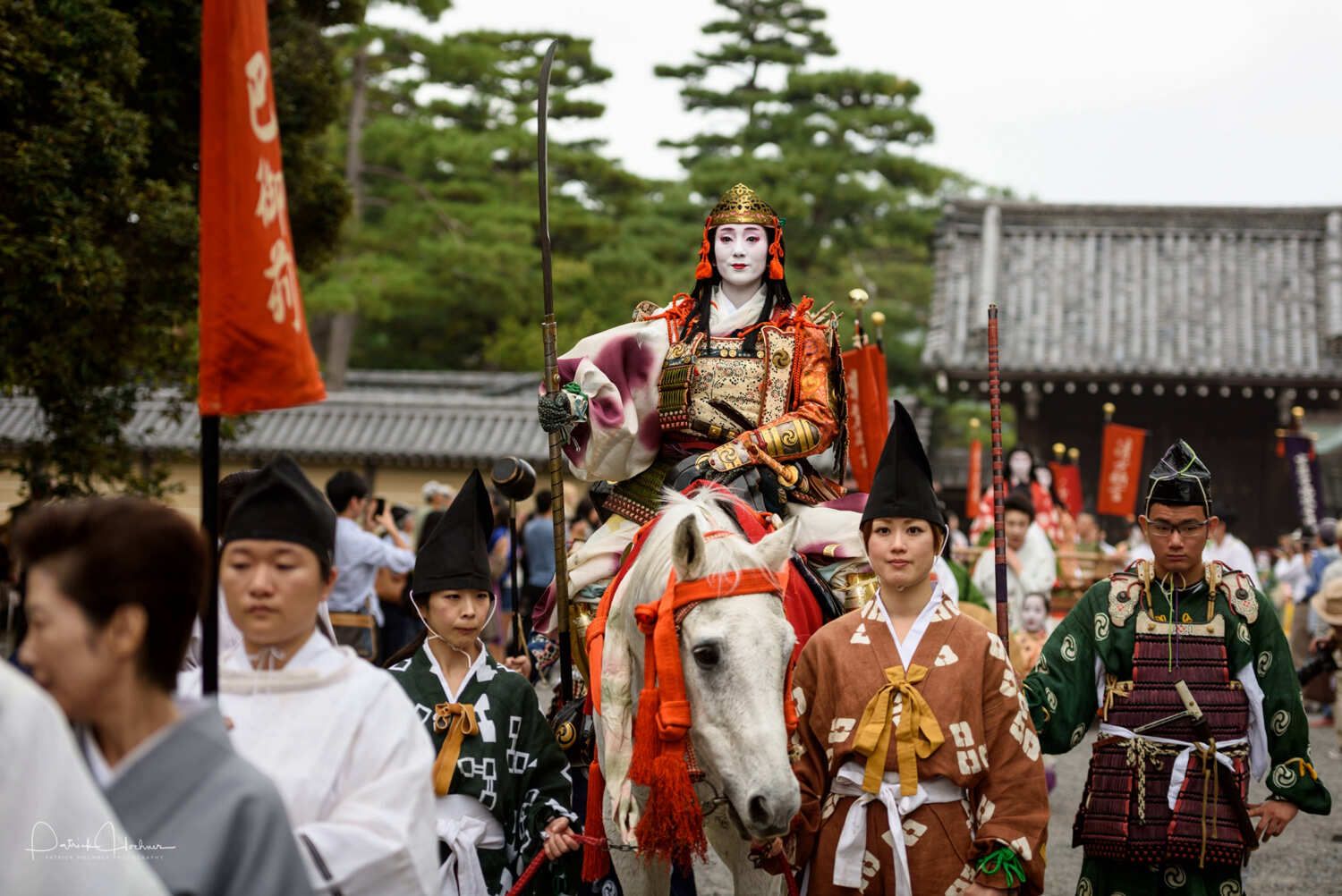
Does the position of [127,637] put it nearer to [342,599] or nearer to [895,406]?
[895,406]

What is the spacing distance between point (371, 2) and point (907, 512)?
22.8 meters

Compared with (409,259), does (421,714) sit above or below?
below

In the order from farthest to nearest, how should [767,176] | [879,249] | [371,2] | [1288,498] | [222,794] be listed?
1. [879,249]
2. [767,176]
3. [371,2]
4. [1288,498]
5. [222,794]

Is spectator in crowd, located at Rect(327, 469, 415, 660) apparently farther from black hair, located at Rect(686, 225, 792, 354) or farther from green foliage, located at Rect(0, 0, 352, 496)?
black hair, located at Rect(686, 225, 792, 354)

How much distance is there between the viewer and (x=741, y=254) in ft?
21.1

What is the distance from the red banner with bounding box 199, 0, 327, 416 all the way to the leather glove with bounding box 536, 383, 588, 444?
208 centimetres

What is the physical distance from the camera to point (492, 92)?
28219 millimetres

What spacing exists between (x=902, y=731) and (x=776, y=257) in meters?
2.64

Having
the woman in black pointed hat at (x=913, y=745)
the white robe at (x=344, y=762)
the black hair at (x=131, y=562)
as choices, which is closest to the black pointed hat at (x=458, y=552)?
the woman in black pointed hat at (x=913, y=745)

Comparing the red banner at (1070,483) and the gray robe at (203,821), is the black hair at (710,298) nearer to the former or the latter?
the gray robe at (203,821)

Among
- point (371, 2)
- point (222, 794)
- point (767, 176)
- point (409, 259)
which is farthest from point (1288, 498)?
point (222, 794)

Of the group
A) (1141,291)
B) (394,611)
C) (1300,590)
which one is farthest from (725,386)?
(1141,291)

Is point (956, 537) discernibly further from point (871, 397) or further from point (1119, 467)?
point (871, 397)

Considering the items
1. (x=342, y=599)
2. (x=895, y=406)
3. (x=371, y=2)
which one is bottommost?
(x=342, y=599)
